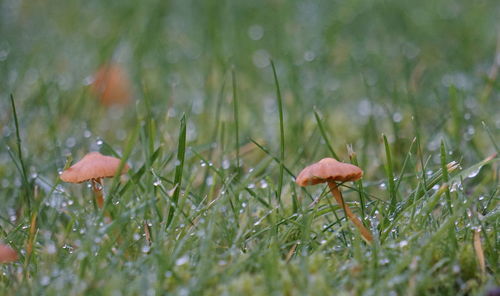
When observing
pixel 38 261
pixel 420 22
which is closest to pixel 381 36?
pixel 420 22

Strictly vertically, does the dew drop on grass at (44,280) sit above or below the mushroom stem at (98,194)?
below

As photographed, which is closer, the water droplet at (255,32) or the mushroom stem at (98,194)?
the mushroom stem at (98,194)

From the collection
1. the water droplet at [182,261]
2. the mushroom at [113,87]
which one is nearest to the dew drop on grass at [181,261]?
the water droplet at [182,261]

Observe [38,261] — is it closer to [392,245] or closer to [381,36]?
[392,245]

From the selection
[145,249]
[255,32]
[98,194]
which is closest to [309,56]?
[255,32]

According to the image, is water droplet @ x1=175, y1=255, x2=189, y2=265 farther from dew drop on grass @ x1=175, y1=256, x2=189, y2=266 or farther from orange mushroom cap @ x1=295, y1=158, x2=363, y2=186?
orange mushroom cap @ x1=295, y1=158, x2=363, y2=186

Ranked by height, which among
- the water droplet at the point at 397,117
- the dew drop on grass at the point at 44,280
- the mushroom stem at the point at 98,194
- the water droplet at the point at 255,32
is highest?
the water droplet at the point at 255,32

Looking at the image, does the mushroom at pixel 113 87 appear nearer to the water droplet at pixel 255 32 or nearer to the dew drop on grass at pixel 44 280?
the water droplet at pixel 255 32

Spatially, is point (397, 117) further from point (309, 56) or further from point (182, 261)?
point (182, 261)
